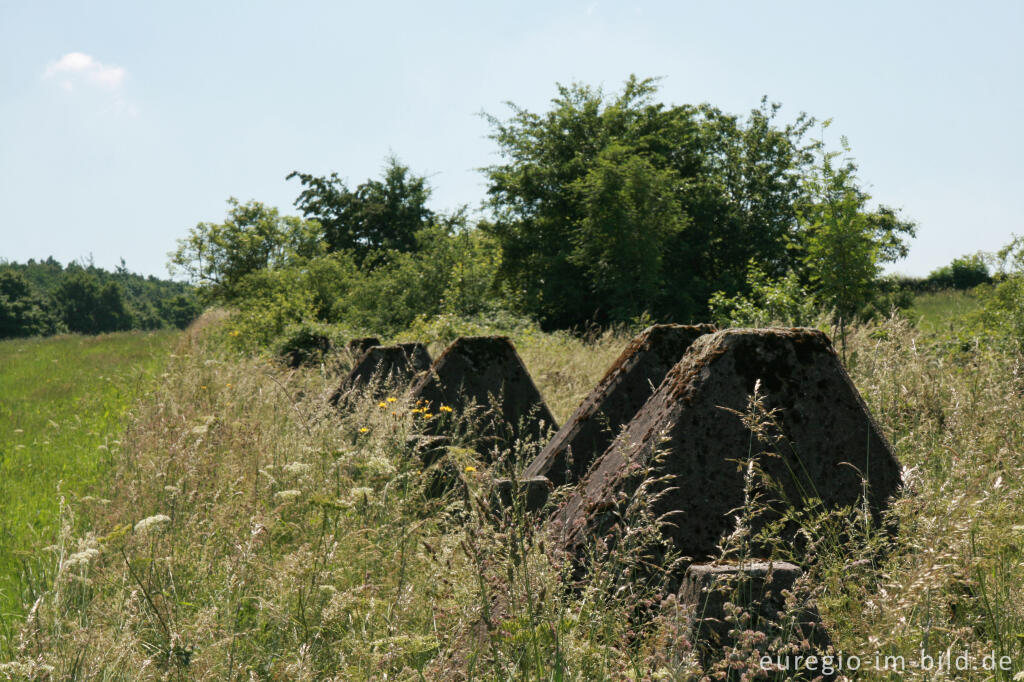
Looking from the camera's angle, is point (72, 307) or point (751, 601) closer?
point (751, 601)

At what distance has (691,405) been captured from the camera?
2787mm

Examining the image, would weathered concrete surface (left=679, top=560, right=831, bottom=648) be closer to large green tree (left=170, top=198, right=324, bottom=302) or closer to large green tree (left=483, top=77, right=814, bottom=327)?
large green tree (left=483, top=77, right=814, bottom=327)

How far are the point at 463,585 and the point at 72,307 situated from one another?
117 meters

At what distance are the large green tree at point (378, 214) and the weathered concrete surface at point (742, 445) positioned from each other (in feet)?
130

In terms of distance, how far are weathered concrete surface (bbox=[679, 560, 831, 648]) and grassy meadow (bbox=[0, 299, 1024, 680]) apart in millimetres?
62

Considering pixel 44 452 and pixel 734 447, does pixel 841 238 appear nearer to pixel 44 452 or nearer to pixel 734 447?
pixel 734 447

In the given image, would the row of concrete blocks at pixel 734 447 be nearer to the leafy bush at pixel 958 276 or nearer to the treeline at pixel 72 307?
the leafy bush at pixel 958 276

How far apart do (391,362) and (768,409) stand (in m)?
5.95

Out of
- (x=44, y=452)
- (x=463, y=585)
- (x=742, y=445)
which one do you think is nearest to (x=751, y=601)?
(x=463, y=585)

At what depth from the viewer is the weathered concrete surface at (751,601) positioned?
77.4 inches

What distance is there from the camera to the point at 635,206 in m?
25.7

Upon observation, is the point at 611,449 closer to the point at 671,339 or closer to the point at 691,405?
the point at 691,405

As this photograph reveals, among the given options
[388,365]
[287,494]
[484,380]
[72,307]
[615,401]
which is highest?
[72,307]

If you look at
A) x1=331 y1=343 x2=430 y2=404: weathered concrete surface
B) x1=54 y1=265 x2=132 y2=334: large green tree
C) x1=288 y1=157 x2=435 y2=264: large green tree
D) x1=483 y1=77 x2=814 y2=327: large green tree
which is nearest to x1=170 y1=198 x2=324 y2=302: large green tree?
x1=288 y1=157 x2=435 y2=264: large green tree
